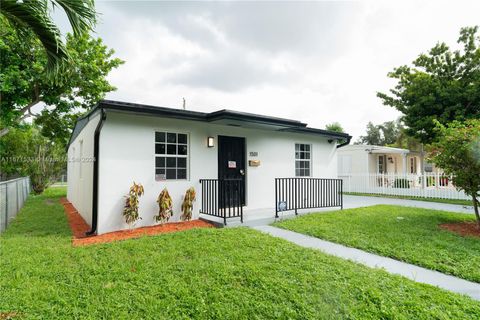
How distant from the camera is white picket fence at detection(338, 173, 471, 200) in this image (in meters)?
11.2

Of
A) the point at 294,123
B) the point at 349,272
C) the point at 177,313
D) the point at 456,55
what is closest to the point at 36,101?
the point at 294,123

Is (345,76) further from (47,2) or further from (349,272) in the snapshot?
(47,2)

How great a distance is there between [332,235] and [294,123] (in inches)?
128

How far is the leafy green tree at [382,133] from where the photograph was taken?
119ft

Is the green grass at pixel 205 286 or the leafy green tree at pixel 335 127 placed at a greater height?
the leafy green tree at pixel 335 127

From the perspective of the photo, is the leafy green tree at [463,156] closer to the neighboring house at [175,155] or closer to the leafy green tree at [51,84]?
the neighboring house at [175,155]

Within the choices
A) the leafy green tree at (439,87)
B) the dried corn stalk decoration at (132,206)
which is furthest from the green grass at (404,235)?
the leafy green tree at (439,87)

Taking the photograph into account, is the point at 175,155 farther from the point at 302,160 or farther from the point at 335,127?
the point at 335,127

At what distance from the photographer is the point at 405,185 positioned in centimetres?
1258

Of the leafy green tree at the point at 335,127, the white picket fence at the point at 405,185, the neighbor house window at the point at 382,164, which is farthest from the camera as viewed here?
the leafy green tree at the point at 335,127

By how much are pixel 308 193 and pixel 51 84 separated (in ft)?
37.4

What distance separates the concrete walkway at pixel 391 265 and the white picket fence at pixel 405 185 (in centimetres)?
926

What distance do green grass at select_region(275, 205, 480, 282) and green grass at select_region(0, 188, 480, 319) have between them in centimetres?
99

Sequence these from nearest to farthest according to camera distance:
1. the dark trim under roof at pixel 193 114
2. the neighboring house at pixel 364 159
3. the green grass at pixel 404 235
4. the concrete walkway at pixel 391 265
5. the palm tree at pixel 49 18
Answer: the concrete walkway at pixel 391 265 < the palm tree at pixel 49 18 < the green grass at pixel 404 235 < the dark trim under roof at pixel 193 114 < the neighboring house at pixel 364 159
